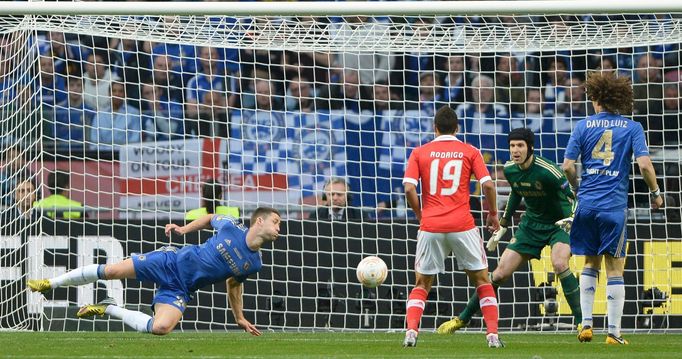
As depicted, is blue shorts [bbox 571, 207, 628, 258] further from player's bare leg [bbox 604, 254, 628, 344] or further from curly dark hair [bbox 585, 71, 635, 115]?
curly dark hair [bbox 585, 71, 635, 115]

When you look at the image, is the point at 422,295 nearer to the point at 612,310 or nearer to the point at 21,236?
the point at 612,310

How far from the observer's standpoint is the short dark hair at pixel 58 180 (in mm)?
13400

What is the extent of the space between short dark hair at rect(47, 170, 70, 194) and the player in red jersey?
18.8ft

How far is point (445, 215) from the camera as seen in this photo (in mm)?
8727

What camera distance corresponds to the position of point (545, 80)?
14625 millimetres

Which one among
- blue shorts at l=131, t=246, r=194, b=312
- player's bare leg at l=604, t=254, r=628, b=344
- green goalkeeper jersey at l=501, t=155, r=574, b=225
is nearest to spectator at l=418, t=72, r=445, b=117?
green goalkeeper jersey at l=501, t=155, r=574, b=225

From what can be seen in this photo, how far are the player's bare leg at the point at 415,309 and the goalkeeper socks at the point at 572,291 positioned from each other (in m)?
2.32

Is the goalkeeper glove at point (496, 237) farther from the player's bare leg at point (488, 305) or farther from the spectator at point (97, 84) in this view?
the spectator at point (97, 84)

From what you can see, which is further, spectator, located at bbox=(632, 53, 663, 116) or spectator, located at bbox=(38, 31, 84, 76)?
spectator, located at bbox=(38, 31, 84, 76)

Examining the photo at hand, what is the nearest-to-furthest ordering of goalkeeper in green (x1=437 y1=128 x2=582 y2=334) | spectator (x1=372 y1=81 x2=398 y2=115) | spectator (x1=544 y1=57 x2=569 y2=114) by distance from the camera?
goalkeeper in green (x1=437 y1=128 x2=582 y2=334), spectator (x1=544 y1=57 x2=569 y2=114), spectator (x1=372 y1=81 x2=398 y2=115)

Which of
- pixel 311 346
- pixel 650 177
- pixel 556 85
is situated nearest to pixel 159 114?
pixel 556 85

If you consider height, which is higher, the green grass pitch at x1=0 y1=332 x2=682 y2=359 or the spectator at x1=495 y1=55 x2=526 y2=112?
the spectator at x1=495 y1=55 x2=526 y2=112

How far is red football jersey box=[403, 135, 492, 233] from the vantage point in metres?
8.73

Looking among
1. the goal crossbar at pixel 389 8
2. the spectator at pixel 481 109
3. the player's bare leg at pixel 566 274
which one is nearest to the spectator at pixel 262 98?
the spectator at pixel 481 109
